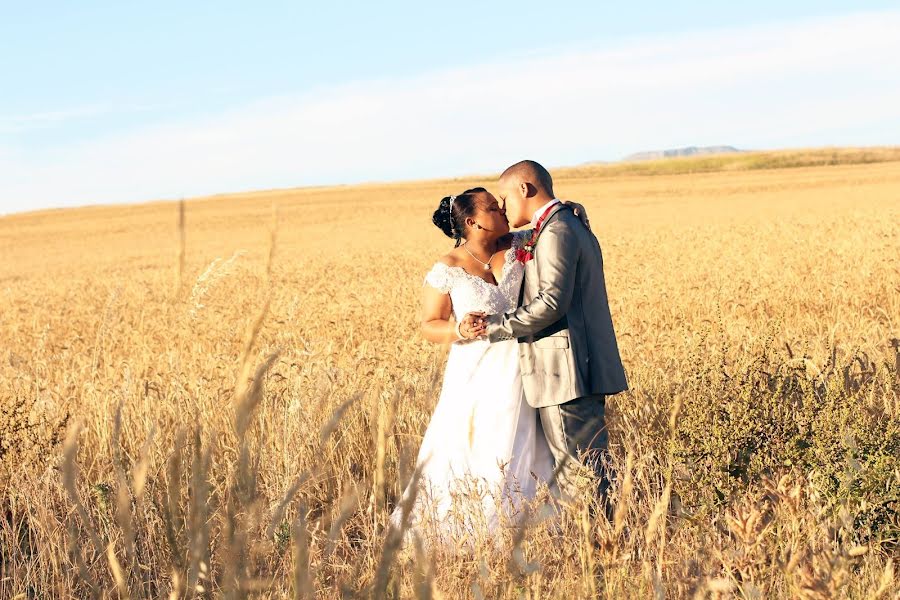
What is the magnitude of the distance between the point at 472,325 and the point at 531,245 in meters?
0.51

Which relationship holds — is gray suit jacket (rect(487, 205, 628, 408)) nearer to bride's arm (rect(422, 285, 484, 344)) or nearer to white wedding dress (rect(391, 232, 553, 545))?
white wedding dress (rect(391, 232, 553, 545))

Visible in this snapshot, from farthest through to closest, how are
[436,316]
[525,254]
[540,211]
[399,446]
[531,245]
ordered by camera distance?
1. [399,446]
2. [436,316]
3. [525,254]
4. [531,245]
5. [540,211]

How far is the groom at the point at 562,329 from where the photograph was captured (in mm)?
3924

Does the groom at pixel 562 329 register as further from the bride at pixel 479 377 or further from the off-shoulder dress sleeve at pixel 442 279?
the off-shoulder dress sleeve at pixel 442 279

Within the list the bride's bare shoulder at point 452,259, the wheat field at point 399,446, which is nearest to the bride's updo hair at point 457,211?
the bride's bare shoulder at point 452,259

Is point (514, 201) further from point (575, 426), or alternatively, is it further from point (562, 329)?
point (575, 426)

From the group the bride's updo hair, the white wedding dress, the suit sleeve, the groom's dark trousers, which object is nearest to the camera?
the suit sleeve

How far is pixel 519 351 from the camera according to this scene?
4242 mm

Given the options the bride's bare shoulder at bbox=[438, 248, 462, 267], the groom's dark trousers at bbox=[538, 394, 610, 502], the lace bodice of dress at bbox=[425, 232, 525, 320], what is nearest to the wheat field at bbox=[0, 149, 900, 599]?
the groom's dark trousers at bbox=[538, 394, 610, 502]

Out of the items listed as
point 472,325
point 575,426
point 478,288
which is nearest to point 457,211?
point 478,288

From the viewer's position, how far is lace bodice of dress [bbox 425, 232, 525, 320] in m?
4.43

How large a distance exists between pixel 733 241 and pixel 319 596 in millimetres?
15628

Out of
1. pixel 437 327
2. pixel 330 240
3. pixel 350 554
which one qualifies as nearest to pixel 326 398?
pixel 437 327

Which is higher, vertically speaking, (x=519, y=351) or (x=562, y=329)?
(x=562, y=329)
